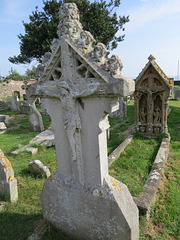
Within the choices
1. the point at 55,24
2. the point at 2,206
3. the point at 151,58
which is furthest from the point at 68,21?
the point at 55,24

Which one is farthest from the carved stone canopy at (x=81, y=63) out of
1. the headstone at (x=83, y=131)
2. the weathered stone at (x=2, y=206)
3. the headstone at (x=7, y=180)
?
the weathered stone at (x=2, y=206)

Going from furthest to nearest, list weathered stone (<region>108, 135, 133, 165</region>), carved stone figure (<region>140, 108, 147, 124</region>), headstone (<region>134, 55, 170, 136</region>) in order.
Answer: carved stone figure (<region>140, 108, 147, 124</region>)
headstone (<region>134, 55, 170, 136</region>)
weathered stone (<region>108, 135, 133, 165</region>)

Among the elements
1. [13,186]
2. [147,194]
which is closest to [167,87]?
[147,194]

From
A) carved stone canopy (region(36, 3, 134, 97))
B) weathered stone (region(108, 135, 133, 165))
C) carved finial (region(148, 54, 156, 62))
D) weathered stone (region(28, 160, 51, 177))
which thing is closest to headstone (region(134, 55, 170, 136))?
carved finial (region(148, 54, 156, 62))

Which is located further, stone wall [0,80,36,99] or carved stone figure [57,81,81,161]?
stone wall [0,80,36,99]

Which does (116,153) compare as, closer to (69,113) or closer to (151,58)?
(69,113)

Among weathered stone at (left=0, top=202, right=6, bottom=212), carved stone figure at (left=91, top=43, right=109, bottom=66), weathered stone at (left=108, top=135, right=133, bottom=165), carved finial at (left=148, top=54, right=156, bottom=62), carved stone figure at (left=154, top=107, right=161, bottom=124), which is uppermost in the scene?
carved finial at (left=148, top=54, right=156, bottom=62)

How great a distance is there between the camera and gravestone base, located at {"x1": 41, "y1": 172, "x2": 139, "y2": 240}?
236 cm

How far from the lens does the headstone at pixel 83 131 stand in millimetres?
2098

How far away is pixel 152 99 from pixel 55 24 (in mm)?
11339

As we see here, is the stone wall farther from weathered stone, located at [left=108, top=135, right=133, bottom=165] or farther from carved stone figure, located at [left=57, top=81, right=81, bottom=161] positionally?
carved stone figure, located at [left=57, top=81, right=81, bottom=161]

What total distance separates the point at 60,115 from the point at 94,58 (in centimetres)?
102

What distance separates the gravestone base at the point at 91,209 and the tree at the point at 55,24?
13424 mm

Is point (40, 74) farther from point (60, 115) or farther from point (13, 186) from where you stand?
point (13, 186)
